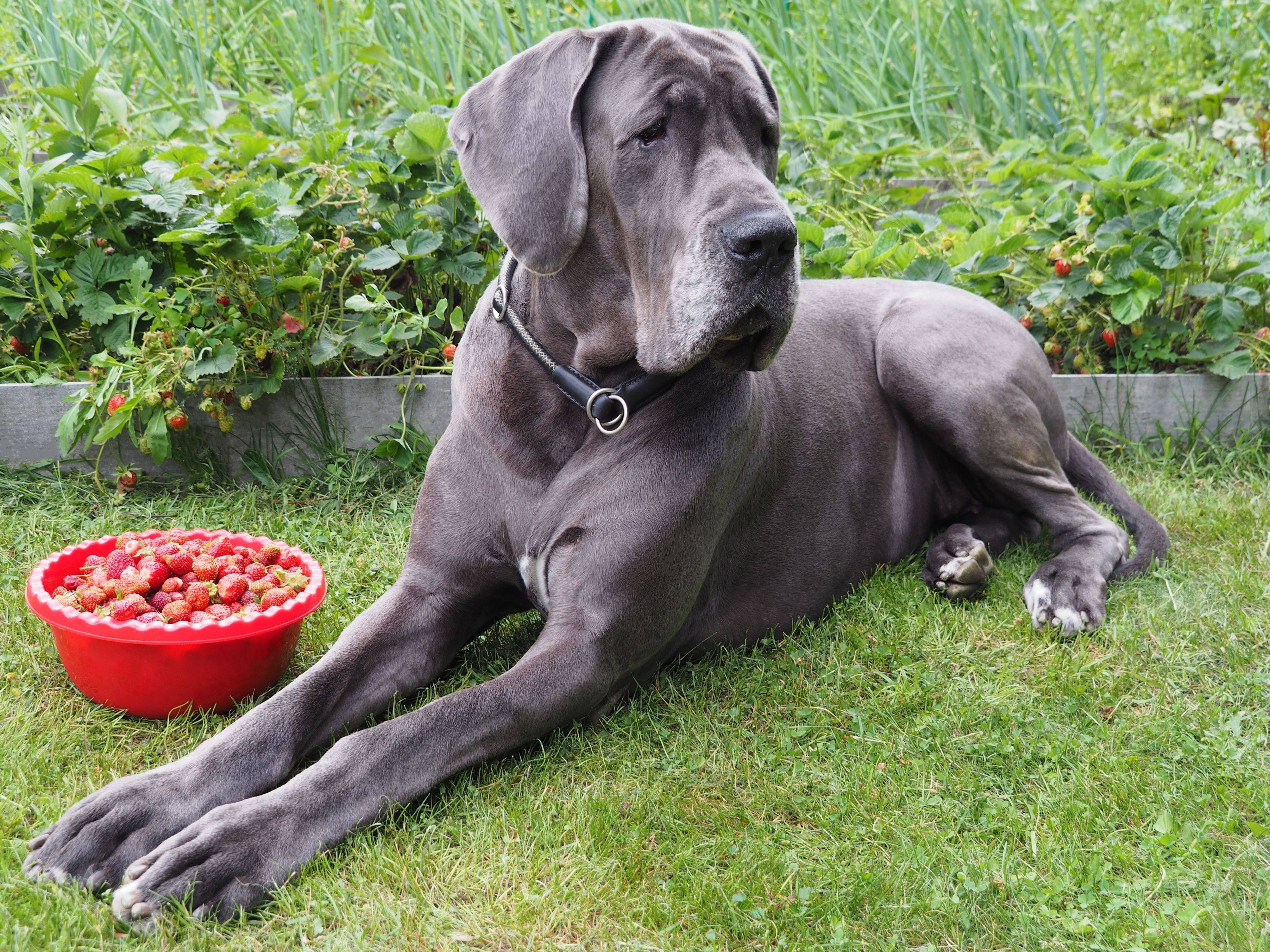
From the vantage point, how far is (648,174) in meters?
2.30

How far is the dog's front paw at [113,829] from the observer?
191 centimetres

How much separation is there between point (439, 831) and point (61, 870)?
2.14 ft

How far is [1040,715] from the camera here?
103 inches

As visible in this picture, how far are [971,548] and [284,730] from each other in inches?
79.0

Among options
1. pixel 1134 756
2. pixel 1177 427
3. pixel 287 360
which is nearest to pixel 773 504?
pixel 1134 756

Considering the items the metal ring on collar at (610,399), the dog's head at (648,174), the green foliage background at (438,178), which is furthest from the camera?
the green foliage background at (438,178)

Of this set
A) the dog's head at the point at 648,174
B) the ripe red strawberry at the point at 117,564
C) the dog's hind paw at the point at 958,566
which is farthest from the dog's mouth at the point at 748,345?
the ripe red strawberry at the point at 117,564

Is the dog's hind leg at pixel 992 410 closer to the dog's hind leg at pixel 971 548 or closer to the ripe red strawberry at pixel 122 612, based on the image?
the dog's hind leg at pixel 971 548

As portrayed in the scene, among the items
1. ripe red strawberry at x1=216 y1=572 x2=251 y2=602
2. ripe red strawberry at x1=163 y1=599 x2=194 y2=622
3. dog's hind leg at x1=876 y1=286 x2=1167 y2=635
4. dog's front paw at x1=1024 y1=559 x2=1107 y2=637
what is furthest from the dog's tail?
ripe red strawberry at x1=163 y1=599 x2=194 y2=622

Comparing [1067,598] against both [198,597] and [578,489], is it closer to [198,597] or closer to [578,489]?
[578,489]

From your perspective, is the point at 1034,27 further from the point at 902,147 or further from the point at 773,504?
the point at 773,504

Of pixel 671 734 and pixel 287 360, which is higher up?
pixel 287 360

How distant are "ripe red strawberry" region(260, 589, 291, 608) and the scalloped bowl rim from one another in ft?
0.06

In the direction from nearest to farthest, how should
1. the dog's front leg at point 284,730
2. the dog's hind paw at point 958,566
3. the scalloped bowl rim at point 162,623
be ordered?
the dog's front leg at point 284,730, the scalloped bowl rim at point 162,623, the dog's hind paw at point 958,566
